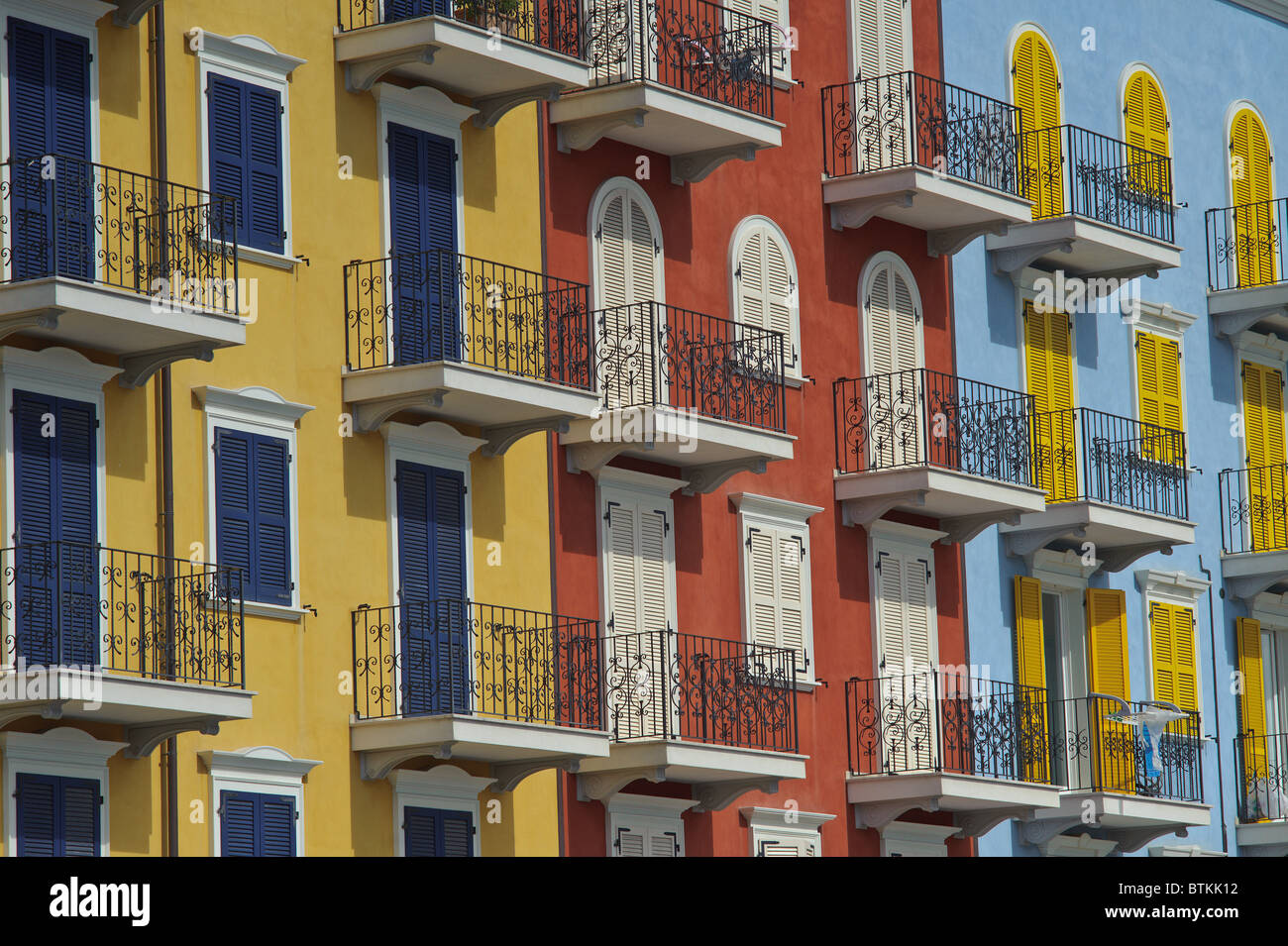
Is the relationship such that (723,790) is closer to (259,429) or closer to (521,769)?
(521,769)

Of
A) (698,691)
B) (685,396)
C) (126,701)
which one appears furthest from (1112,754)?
(126,701)

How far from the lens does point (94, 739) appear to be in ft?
79.3

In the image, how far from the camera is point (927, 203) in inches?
1329

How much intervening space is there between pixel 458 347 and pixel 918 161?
8.58 m

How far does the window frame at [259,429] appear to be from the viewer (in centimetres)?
2559

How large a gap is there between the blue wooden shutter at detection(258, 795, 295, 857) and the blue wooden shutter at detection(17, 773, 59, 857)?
2.25 m

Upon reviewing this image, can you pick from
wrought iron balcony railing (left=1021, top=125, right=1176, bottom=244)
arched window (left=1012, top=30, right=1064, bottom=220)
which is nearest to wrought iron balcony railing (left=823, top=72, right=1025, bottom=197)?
arched window (left=1012, top=30, right=1064, bottom=220)

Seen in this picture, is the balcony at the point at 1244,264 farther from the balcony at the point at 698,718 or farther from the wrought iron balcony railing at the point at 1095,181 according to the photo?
the balcony at the point at 698,718

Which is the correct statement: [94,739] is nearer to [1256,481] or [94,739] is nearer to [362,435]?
[362,435]

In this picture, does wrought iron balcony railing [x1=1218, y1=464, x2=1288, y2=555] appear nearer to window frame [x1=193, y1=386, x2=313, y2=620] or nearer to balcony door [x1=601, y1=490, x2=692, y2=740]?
balcony door [x1=601, y1=490, x2=692, y2=740]

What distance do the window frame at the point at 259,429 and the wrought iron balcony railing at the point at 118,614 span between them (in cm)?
51
